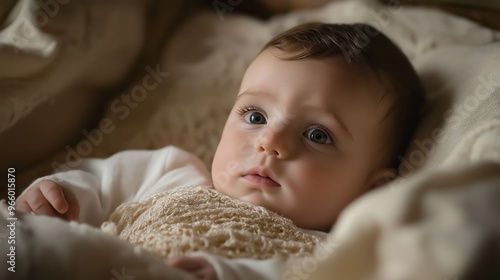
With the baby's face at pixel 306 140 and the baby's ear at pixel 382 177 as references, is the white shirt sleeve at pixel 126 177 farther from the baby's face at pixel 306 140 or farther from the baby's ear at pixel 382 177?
the baby's ear at pixel 382 177

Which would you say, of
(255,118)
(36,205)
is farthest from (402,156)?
(36,205)

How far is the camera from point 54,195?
3.48ft

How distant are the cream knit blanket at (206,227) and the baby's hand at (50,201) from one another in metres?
0.08

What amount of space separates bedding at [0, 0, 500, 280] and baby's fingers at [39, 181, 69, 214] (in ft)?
0.77

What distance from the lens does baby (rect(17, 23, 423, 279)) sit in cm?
105

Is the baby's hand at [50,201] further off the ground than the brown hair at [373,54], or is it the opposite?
the brown hair at [373,54]

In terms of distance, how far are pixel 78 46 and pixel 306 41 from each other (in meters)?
0.48

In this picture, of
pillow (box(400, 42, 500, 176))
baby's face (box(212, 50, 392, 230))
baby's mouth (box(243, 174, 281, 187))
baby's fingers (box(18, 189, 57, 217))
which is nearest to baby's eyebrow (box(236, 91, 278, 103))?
baby's face (box(212, 50, 392, 230))

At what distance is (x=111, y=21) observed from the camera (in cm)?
134

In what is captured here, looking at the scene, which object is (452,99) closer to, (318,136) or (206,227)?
(318,136)

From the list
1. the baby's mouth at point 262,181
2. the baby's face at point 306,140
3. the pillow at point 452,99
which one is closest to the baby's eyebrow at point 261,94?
the baby's face at point 306,140

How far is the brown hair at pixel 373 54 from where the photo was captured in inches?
44.9

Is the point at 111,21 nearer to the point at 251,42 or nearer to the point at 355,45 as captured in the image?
A: the point at 251,42

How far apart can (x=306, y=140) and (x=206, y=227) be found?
263 millimetres
